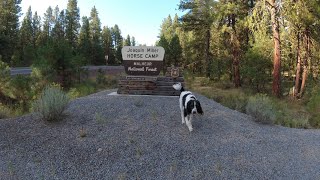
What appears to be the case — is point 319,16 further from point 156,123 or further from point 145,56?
point 156,123

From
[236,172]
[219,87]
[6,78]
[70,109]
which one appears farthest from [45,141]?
[219,87]

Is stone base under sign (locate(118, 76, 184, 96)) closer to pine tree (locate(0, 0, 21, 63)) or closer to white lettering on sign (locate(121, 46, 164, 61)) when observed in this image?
white lettering on sign (locate(121, 46, 164, 61))

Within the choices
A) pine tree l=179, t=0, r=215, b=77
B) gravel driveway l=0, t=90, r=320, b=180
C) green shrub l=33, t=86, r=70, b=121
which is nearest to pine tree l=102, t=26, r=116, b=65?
pine tree l=179, t=0, r=215, b=77

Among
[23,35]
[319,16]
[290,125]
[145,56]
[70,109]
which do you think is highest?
[23,35]

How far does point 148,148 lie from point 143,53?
6920 millimetres

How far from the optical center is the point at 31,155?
631cm

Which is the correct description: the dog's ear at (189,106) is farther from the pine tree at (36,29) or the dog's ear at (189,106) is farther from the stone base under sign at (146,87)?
the pine tree at (36,29)

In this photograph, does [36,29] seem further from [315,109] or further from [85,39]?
[315,109]

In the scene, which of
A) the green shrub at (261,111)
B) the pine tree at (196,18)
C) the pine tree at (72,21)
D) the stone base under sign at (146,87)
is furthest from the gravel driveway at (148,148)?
the pine tree at (72,21)

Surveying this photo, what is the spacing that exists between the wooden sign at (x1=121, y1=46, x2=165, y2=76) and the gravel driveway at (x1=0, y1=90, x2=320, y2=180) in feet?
12.4

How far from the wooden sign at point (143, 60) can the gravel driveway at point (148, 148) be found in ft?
12.4

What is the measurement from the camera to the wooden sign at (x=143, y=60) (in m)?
13.1

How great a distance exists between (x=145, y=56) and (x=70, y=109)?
4.79 meters

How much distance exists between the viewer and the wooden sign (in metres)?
13.1
